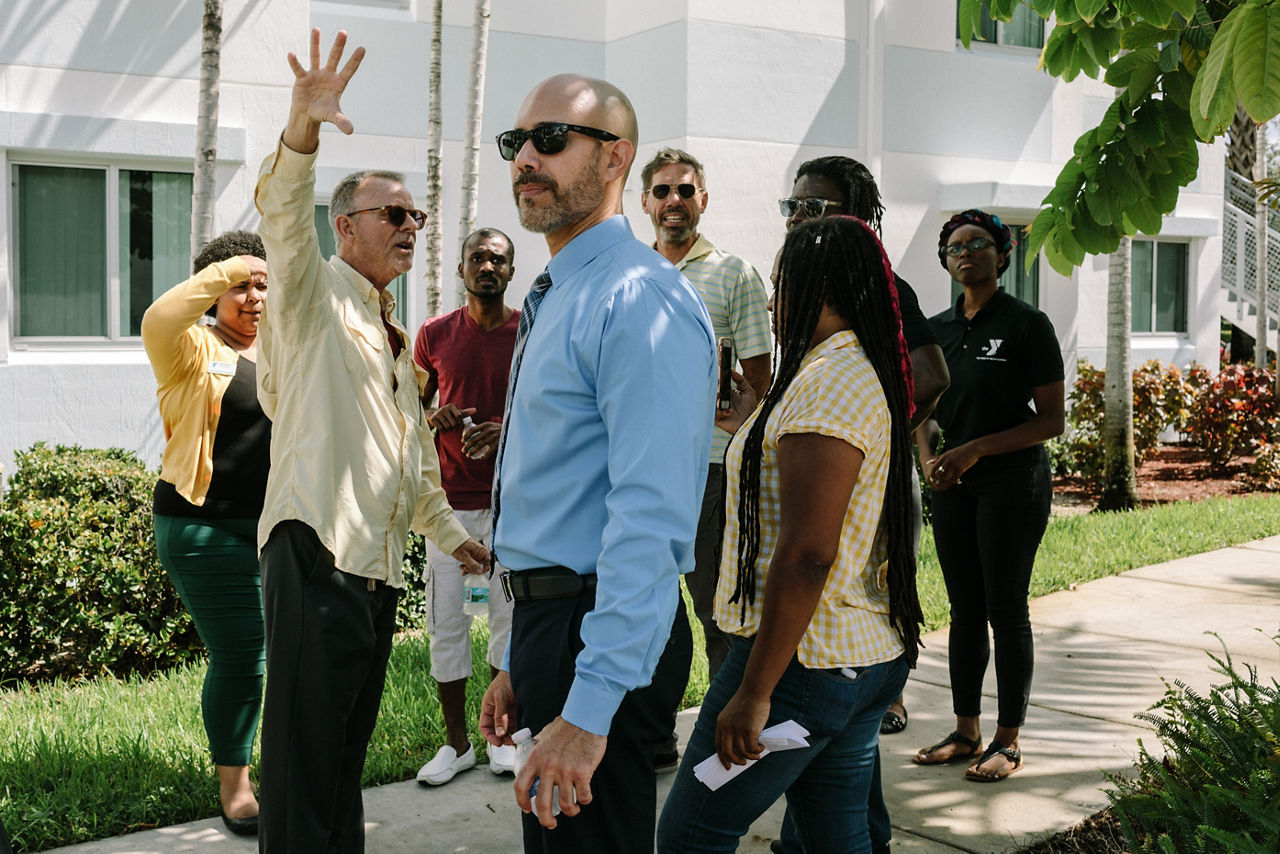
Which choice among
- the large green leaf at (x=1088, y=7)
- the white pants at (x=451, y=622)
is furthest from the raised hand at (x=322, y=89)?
the white pants at (x=451, y=622)

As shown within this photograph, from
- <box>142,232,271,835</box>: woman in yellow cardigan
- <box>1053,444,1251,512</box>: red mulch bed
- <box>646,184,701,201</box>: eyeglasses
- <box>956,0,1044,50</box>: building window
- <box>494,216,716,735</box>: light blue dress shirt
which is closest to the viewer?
<box>494,216,716,735</box>: light blue dress shirt

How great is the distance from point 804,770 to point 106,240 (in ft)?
31.6

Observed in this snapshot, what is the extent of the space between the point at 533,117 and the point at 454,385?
10.2 ft

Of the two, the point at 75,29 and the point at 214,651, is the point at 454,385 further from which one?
the point at 75,29

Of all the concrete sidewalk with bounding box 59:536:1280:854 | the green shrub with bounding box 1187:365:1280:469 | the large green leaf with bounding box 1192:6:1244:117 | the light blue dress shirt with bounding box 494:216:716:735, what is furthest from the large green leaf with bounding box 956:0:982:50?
the green shrub with bounding box 1187:365:1280:469

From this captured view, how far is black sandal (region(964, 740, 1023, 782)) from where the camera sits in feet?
16.4

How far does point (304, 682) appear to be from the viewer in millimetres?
3479

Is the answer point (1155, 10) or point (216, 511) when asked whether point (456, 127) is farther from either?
point (1155, 10)

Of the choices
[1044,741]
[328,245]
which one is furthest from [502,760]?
[328,245]

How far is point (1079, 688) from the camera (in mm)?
6367

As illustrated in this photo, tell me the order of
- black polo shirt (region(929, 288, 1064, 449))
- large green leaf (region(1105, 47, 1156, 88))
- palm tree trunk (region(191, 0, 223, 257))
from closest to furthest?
large green leaf (region(1105, 47, 1156, 88)), black polo shirt (region(929, 288, 1064, 449)), palm tree trunk (region(191, 0, 223, 257))

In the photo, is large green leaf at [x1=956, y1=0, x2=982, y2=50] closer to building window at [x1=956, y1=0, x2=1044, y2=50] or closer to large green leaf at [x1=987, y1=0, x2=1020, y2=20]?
large green leaf at [x1=987, y1=0, x2=1020, y2=20]

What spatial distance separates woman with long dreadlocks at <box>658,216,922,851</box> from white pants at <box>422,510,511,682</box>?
Answer: 240 centimetres

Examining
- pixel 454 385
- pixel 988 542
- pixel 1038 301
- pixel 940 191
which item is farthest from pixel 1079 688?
pixel 1038 301
